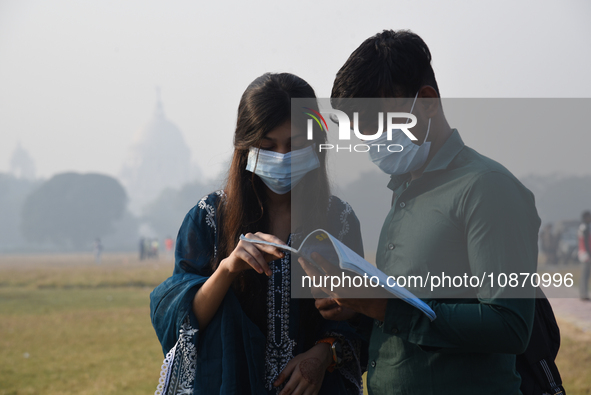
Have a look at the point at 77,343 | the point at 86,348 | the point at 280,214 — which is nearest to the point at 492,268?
the point at 280,214

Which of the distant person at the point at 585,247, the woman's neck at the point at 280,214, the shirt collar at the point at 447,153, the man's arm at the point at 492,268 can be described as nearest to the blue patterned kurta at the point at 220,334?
the woman's neck at the point at 280,214

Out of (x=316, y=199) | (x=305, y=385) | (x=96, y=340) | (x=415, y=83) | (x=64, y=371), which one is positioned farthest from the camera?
(x=96, y=340)

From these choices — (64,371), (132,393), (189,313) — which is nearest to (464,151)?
(189,313)

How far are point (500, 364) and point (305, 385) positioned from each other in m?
0.75

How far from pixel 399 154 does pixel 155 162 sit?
98.0 metres

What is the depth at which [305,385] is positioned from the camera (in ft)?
6.29

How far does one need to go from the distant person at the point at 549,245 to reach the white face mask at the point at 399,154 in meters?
15.3

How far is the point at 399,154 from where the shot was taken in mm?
1709

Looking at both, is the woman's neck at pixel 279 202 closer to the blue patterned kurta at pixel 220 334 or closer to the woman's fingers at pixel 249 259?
the blue patterned kurta at pixel 220 334

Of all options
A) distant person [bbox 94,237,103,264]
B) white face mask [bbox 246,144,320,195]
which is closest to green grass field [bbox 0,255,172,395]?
white face mask [bbox 246,144,320,195]

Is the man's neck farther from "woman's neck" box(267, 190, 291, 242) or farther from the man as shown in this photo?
"woman's neck" box(267, 190, 291, 242)

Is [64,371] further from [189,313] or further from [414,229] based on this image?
A: [414,229]

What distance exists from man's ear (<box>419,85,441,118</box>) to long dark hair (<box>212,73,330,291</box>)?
2.05 feet

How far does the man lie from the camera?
1.32 metres
